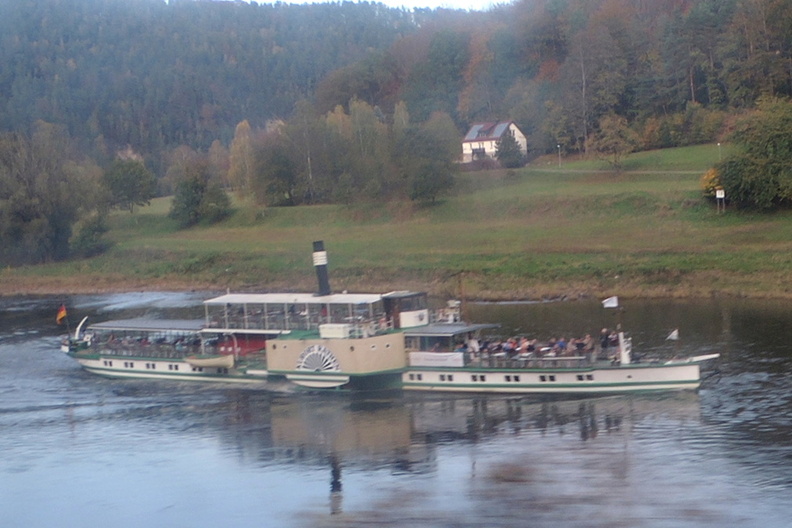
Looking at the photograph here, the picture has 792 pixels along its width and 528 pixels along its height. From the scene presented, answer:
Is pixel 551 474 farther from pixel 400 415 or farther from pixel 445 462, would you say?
pixel 400 415

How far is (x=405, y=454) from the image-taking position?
2180 cm

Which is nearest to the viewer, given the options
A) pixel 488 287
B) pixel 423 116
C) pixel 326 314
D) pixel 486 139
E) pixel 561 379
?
pixel 561 379

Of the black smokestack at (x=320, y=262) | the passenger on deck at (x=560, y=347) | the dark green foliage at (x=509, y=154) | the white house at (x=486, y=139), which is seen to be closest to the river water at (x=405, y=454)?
the passenger on deck at (x=560, y=347)

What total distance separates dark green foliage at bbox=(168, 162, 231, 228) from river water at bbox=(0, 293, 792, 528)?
32.4 meters

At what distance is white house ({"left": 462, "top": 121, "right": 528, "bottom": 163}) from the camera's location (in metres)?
72.2

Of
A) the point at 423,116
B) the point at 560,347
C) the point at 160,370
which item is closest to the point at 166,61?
the point at 423,116

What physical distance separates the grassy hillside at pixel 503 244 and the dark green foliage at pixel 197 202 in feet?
4.10

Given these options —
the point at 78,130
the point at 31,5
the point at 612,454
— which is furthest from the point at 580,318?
the point at 31,5

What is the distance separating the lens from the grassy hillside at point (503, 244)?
41.2 m

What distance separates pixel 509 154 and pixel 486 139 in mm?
9582

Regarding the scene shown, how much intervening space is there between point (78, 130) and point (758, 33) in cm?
8700

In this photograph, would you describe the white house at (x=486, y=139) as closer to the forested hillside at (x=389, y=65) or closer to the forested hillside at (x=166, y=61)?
the forested hillside at (x=389, y=65)

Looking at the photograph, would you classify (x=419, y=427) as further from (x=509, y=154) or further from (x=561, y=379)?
(x=509, y=154)

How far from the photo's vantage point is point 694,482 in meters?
18.6
